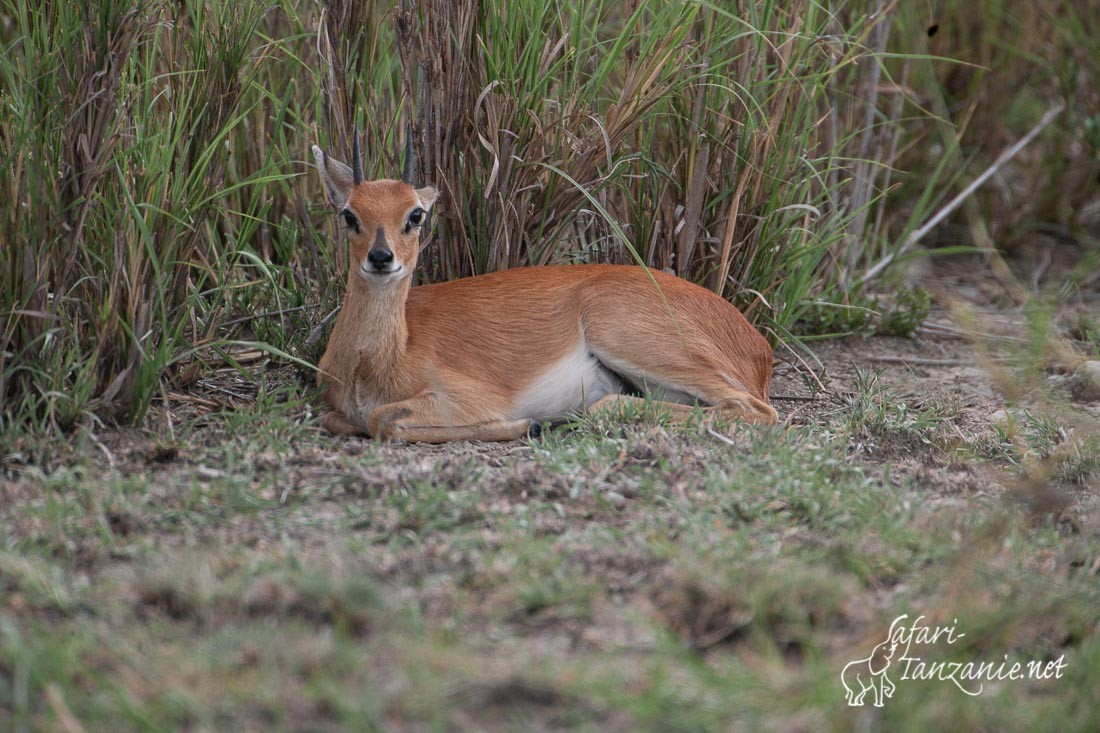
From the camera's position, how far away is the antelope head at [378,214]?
13.9 ft

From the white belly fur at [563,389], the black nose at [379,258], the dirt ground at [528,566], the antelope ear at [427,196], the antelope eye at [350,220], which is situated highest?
the antelope ear at [427,196]

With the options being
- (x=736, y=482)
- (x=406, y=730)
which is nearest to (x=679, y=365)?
(x=736, y=482)

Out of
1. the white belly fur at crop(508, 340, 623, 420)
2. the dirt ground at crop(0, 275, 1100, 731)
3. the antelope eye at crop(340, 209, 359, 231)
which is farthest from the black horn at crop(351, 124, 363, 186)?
the white belly fur at crop(508, 340, 623, 420)

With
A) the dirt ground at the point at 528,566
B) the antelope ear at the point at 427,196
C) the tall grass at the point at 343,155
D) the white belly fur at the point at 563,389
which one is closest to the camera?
the dirt ground at the point at 528,566

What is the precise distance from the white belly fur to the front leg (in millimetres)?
141

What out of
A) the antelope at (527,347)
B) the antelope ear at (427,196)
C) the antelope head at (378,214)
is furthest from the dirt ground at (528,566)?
the antelope ear at (427,196)

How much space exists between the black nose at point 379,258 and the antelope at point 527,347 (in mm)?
226

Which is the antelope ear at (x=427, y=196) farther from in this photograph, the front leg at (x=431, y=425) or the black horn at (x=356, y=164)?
the front leg at (x=431, y=425)

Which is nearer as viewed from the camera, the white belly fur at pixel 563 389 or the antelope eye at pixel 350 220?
the antelope eye at pixel 350 220

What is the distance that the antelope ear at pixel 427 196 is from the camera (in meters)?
4.41

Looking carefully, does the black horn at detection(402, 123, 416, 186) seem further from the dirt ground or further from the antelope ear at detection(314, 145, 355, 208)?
the dirt ground

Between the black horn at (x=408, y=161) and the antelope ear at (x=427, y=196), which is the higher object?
the black horn at (x=408, y=161)

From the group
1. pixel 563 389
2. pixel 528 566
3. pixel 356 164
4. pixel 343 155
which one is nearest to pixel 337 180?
pixel 356 164

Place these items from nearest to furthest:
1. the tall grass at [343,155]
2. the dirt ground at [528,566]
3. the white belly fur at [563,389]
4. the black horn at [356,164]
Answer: the dirt ground at [528,566] → the tall grass at [343,155] → the black horn at [356,164] → the white belly fur at [563,389]
